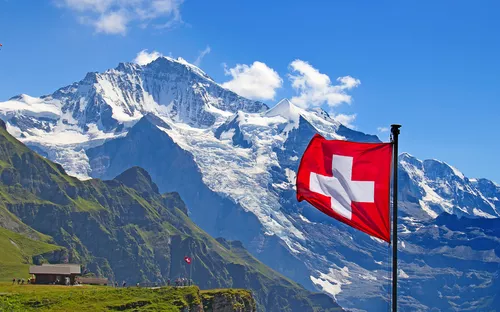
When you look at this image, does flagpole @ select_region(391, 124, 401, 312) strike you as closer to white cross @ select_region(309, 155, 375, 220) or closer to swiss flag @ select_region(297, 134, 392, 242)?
swiss flag @ select_region(297, 134, 392, 242)

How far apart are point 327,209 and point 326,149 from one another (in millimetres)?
3099

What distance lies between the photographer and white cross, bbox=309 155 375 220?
4003 centimetres

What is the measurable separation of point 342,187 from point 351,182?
723 millimetres

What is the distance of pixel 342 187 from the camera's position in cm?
4116

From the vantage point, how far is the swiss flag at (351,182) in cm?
3950

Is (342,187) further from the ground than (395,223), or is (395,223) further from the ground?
(342,187)

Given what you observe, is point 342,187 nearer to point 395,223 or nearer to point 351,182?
point 351,182

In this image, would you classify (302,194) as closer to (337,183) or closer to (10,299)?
(337,183)

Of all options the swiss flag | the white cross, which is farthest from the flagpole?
the white cross

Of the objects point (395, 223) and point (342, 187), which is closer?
point (395, 223)

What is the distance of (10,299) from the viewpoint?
177250 millimetres

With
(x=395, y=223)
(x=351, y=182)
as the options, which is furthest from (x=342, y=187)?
(x=395, y=223)

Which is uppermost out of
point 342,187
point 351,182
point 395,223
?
point 351,182

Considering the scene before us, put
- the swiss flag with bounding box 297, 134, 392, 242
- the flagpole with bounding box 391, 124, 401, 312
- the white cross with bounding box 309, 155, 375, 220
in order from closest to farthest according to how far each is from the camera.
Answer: the flagpole with bounding box 391, 124, 401, 312 < the swiss flag with bounding box 297, 134, 392, 242 < the white cross with bounding box 309, 155, 375, 220
